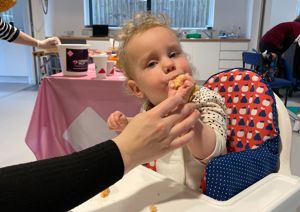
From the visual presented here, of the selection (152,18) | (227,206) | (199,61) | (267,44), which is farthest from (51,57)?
(227,206)

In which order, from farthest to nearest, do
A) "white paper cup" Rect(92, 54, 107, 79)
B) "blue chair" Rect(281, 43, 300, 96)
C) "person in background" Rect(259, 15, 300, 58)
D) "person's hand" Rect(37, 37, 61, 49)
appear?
"person in background" Rect(259, 15, 300, 58) < "blue chair" Rect(281, 43, 300, 96) < "person's hand" Rect(37, 37, 61, 49) < "white paper cup" Rect(92, 54, 107, 79)

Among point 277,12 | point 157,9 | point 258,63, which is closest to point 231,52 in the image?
point 277,12

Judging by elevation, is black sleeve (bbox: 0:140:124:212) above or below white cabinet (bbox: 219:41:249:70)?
above

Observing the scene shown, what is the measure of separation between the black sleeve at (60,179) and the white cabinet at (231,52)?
5.06 meters

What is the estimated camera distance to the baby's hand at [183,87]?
625 mm

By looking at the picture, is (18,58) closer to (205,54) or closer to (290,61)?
(205,54)

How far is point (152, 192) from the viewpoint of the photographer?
706mm

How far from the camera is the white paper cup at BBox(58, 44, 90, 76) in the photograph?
1.54 m

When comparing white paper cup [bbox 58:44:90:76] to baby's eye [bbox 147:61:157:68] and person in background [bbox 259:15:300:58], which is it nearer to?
baby's eye [bbox 147:61:157:68]

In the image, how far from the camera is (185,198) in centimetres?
67

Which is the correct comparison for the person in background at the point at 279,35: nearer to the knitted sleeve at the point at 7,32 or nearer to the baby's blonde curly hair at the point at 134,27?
the knitted sleeve at the point at 7,32

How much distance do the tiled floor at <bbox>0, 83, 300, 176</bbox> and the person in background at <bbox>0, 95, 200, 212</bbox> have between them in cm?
177

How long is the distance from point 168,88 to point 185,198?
0.26 m

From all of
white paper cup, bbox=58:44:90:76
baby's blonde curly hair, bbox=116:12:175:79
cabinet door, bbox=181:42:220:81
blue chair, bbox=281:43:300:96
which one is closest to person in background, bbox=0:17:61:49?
white paper cup, bbox=58:44:90:76
